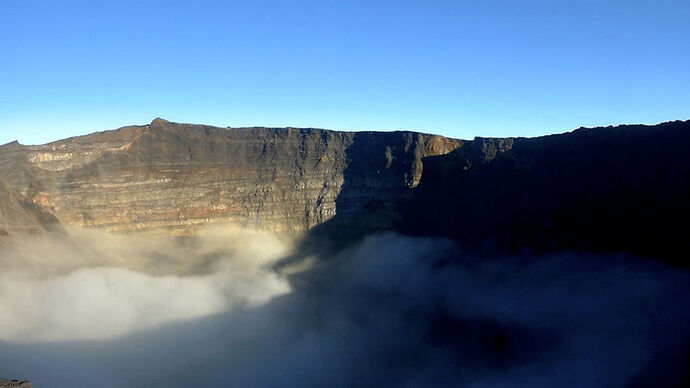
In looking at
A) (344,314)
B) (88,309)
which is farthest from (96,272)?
(344,314)

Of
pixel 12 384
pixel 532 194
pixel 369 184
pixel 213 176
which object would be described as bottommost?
pixel 12 384

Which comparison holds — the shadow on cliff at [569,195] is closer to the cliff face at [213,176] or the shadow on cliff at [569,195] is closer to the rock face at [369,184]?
the rock face at [369,184]

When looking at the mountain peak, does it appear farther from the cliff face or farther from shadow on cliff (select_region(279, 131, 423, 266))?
shadow on cliff (select_region(279, 131, 423, 266))

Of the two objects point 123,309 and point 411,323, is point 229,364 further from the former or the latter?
point 411,323

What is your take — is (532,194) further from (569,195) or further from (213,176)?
(213,176)

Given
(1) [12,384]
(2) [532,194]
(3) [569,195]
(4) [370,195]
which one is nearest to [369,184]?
(4) [370,195]
